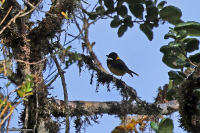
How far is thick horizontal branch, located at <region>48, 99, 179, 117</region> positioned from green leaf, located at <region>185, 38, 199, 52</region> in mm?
814

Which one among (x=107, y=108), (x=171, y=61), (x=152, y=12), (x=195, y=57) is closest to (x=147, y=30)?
(x=152, y=12)

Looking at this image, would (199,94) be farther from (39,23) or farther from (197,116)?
(39,23)

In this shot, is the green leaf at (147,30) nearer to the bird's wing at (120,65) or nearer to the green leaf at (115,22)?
the green leaf at (115,22)

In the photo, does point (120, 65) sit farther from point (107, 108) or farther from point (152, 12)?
point (152, 12)

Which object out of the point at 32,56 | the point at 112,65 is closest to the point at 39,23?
the point at 32,56

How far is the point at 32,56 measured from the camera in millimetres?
2436

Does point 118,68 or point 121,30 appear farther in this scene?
point 118,68

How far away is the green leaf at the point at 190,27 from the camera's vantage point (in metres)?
2.14

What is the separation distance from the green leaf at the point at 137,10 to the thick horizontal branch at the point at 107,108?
3.29ft

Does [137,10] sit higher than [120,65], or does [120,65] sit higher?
[137,10]

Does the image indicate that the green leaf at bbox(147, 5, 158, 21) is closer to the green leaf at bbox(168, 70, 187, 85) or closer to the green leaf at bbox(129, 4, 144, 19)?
the green leaf at bbox(129, 4, 144, 19)

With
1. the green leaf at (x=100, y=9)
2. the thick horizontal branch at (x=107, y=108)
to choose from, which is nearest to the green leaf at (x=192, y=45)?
the thick horizontal branch at (x=107, y=108)

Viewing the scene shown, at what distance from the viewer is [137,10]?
2.38 meters

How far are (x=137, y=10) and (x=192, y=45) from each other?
1.96ft
